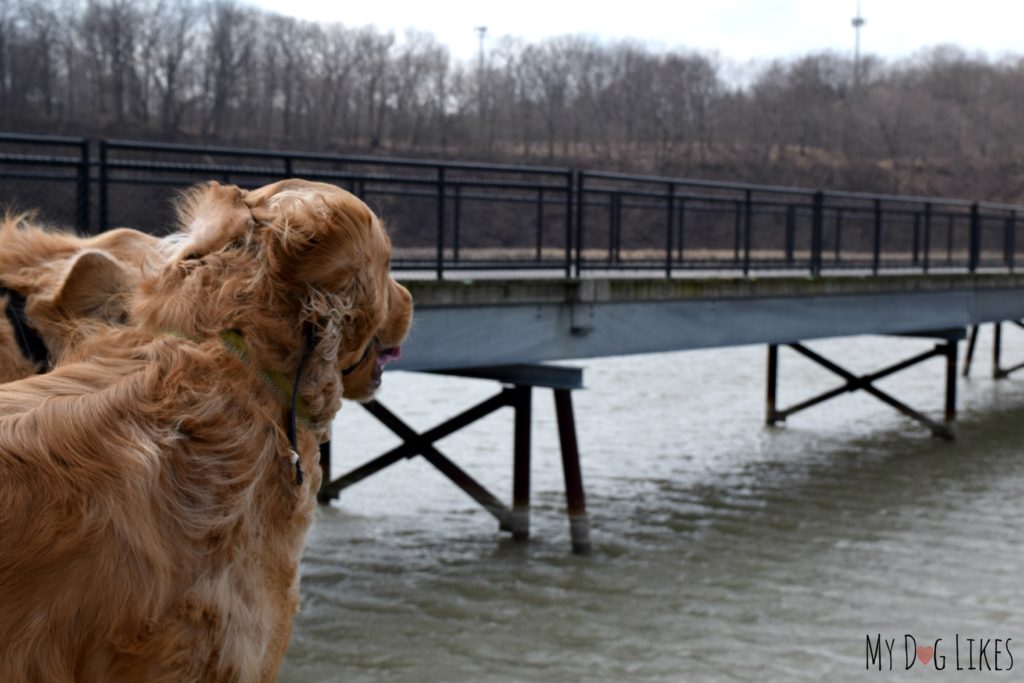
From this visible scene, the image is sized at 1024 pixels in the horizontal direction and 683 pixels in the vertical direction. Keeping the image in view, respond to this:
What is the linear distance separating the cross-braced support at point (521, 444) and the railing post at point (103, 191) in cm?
339

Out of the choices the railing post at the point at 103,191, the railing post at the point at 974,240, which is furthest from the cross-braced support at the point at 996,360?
the railing post at the point at 103,191

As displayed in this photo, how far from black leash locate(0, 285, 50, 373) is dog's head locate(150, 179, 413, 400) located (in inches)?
32.8

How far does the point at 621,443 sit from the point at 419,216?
6.57 metres

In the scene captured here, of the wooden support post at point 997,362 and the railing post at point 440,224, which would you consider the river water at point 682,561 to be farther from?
the wooden support post at point 997,362

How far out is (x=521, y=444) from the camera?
1098 centimetres

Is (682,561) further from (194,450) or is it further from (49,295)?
(194,450)

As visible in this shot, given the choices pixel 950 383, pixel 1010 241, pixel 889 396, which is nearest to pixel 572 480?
pixel 889 396

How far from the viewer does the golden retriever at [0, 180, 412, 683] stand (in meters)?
1.85

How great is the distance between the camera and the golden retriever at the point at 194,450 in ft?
6.07

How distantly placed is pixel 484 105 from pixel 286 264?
245 ft

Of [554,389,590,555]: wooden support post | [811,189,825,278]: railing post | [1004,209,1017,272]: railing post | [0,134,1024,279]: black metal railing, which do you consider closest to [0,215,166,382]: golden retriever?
[0,134,1024,279]: black metal railing

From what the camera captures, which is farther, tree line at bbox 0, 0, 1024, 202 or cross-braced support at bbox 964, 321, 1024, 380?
tree line at bbox 0, 0, 1024, 202

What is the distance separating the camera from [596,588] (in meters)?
9.73

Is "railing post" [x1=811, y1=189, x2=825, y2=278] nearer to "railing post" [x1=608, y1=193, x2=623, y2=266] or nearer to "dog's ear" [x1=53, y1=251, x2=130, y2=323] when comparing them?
"railing post" [x1=608, y1=193, x2=623, y2=266]
